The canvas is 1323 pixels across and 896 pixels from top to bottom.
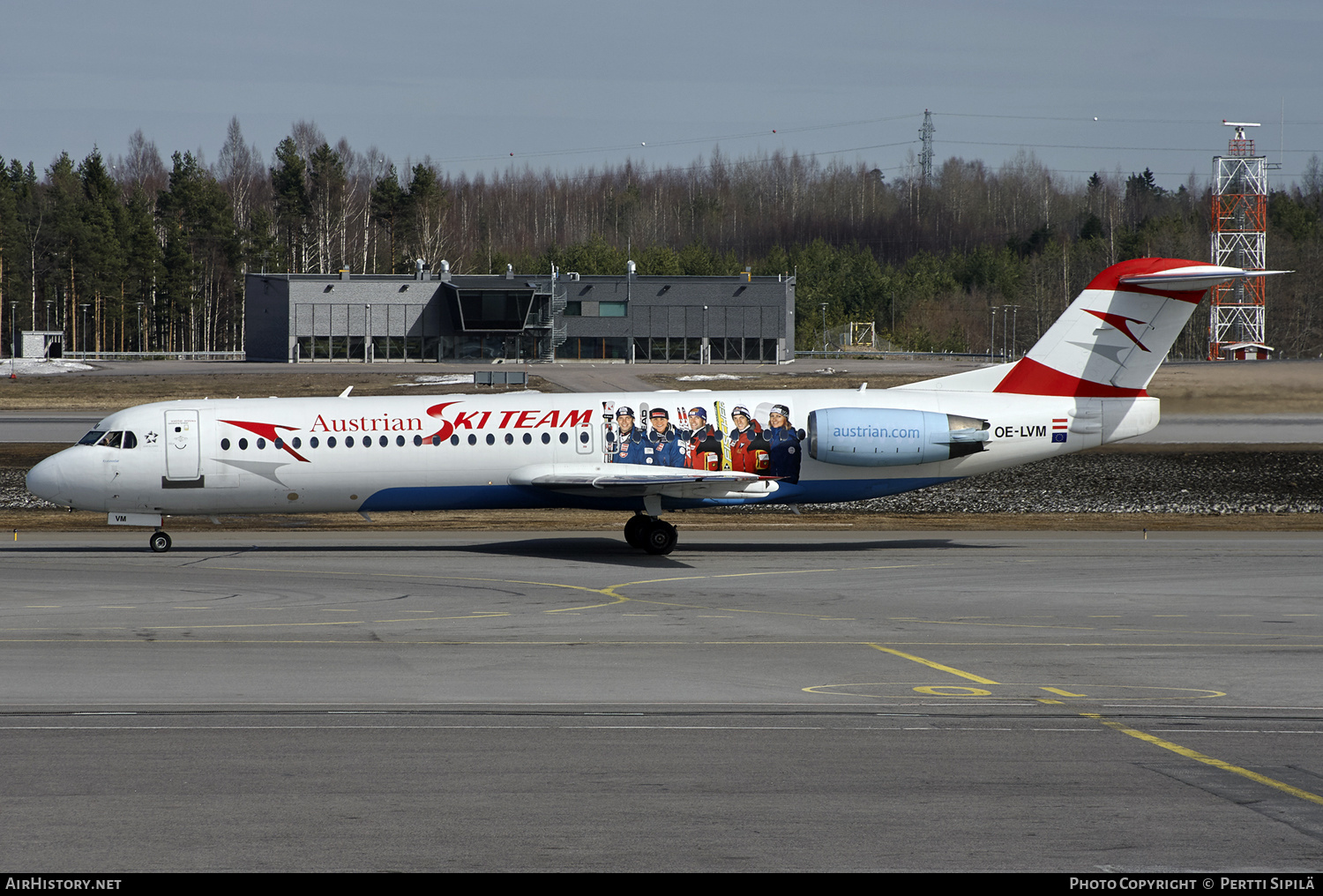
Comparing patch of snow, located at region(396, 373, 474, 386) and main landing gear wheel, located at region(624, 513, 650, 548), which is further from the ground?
patch of snow, located at region(396, 373, 474, 386)

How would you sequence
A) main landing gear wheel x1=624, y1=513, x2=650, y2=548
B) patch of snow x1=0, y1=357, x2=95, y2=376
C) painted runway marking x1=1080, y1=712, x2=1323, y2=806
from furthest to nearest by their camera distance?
patch of snow x1=0, y1=357, x2=95, y2=376 < main landing gear wheel x1=624, y1=513, x2=650, y2=548 < painted runway marking x1=1080, y1=712, x2=1323, y2=806

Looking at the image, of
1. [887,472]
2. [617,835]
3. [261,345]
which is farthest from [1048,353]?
[261,345]

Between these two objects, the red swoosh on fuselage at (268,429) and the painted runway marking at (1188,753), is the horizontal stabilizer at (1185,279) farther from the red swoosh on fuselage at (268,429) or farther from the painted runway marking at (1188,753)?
the red swoosh on fuselage at (268,429)

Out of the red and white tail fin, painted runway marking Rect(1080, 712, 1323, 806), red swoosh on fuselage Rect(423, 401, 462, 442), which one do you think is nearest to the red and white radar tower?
the red and white tail fin

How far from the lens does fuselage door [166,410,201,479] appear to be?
27391 mm

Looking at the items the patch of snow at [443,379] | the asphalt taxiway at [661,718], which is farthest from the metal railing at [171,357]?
the asphalt taxiway at [661,718]

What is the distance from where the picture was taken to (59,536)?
105 feet

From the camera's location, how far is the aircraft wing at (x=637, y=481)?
2688 cm

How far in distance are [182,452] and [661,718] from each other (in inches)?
731

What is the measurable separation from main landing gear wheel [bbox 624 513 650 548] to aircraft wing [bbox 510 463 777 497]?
3.13 feet

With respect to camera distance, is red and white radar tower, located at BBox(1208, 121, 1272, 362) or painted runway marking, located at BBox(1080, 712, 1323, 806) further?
red and white radar tower, located at BBox(1208, 121, 1272, 362)

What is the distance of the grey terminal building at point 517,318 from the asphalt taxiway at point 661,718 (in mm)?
84545

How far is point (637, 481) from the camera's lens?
26.8m

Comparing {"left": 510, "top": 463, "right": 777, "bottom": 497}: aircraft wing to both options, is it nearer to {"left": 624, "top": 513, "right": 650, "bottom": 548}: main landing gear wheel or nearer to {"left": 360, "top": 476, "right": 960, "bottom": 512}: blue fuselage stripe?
{"left": 360, "top": 476, "right": 960, "bottom": 512}: blue fuselage stripe
